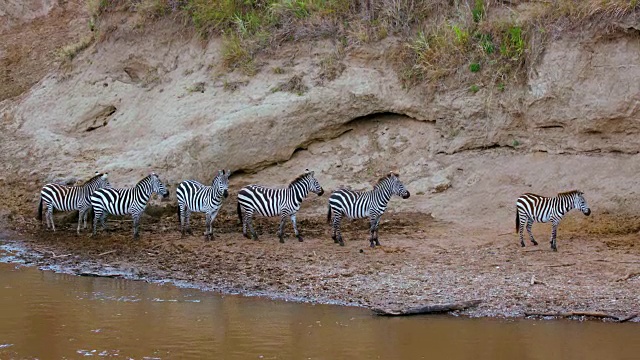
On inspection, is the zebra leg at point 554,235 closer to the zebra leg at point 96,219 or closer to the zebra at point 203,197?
the zebra at point 203,197

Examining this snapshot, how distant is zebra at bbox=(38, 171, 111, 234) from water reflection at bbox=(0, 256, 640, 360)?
3.83 metres

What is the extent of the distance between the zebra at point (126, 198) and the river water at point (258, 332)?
328cm

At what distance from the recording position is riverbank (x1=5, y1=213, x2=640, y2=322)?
11984mm

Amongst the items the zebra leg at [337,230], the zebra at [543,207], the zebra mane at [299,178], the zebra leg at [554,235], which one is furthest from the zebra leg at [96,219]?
the zebra leg at [554,235]

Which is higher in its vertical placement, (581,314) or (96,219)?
(96,219)

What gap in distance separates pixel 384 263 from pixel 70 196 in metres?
5.92

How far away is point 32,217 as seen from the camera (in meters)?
17.0

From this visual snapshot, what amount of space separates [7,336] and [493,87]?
8.78m

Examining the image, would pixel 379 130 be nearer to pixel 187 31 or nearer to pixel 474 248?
pixel 474 248

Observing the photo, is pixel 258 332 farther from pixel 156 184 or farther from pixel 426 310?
pixel 156 184

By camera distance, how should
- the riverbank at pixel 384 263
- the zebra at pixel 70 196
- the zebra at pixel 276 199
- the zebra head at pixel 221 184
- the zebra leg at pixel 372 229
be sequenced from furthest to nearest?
1. the zebra at pixel 70 196
2. the zebra head at pixel 221 184
3. the zebra at pixel 276 199
4. the zebra leg at pixel 372 229
5. the riverbank at pixel 384 263


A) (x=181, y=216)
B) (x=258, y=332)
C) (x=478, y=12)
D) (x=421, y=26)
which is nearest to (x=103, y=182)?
(x=181, y=216)

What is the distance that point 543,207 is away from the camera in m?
14.0

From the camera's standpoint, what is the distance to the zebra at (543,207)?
45.7ft
